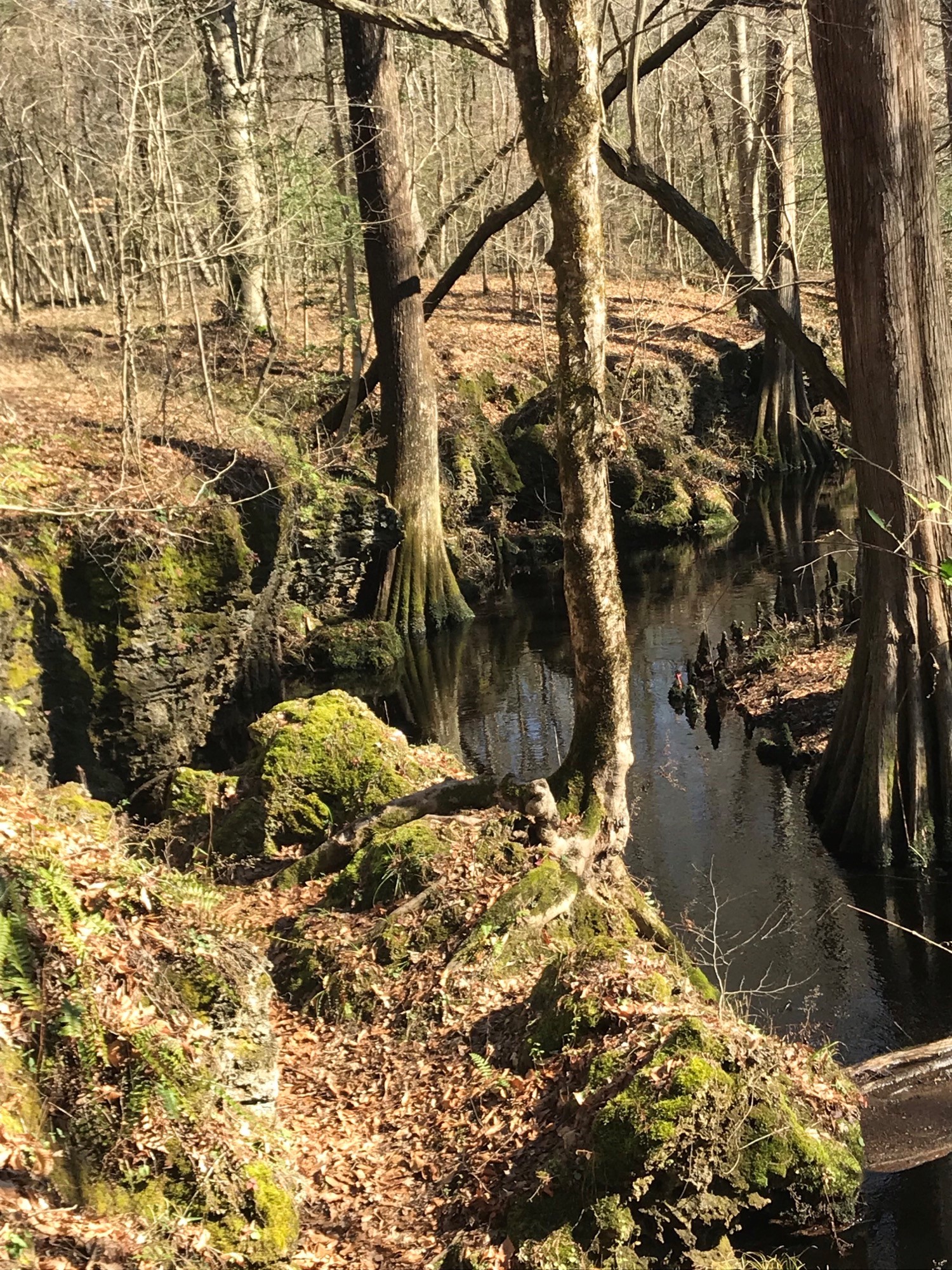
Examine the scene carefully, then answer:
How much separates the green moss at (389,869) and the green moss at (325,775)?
105cm

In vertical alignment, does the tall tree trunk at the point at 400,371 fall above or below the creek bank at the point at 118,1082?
above

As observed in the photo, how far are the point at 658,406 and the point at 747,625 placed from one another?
12.3 meters

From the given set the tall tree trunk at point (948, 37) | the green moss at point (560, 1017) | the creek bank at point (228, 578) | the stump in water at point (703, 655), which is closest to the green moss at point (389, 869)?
the green moss at point (560, 1017)

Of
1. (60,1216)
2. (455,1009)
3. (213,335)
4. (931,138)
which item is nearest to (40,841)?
(60,1216)

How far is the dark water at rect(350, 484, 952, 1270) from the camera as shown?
748cm

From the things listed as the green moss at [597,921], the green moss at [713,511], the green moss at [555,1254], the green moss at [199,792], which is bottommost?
the green moss at [555,1254]

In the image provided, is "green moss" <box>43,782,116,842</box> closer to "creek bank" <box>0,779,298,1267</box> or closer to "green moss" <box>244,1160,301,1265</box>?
"creek bank" <box>0,779,298,1267</box>

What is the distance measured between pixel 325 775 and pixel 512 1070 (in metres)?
4.18

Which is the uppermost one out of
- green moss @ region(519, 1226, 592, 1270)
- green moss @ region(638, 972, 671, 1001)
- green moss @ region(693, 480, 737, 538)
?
green moss @ region(693, 480, 737, 538)

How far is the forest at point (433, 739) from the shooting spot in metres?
4.89

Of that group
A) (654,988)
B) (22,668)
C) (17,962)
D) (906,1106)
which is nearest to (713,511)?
(22,668)

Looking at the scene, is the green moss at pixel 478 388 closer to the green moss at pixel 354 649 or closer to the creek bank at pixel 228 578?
the creek bank at pixel 228 578

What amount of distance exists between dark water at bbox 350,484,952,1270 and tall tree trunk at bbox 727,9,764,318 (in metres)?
13.0

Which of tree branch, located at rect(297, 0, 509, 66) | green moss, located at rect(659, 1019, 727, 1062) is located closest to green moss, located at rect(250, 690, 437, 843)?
green moss, located at rect(659, 1019, 727, 1062)
